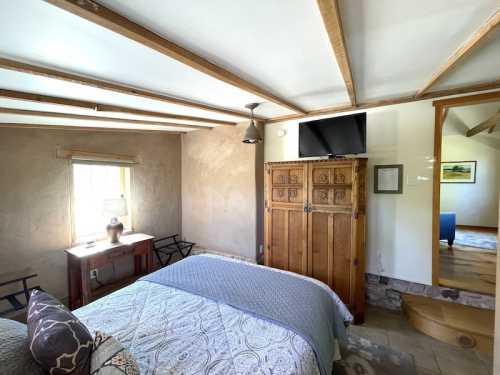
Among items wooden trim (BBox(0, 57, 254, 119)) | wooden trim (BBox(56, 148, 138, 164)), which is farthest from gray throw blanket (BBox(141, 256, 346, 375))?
wooden trim (BBox(56, 148, 138, 164))

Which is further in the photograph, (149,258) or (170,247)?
(170,247)

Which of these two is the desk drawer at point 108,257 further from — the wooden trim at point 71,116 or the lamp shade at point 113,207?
the wooden trim at point 71,116

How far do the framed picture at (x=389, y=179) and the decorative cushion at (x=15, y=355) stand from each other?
3159 mm

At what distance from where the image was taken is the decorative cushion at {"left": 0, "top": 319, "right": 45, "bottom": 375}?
804 millimetres

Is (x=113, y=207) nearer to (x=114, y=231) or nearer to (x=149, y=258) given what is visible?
(x=114, y=231)

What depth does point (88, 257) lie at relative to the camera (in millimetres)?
2506

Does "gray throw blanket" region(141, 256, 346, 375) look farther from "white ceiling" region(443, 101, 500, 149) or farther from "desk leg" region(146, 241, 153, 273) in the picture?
"white ceiling" region(443, 101, 500, 149)

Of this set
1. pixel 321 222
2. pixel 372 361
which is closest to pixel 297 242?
pixel 321 222

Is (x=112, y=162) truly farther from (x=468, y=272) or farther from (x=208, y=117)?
(x=468, y=272)

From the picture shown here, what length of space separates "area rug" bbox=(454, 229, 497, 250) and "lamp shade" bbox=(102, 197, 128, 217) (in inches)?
235

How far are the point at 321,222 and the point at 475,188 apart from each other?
5.51 meters

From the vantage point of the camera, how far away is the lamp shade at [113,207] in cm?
288

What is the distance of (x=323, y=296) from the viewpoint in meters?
1.80

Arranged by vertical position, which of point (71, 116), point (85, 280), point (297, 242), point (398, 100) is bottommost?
point (85, 280)
